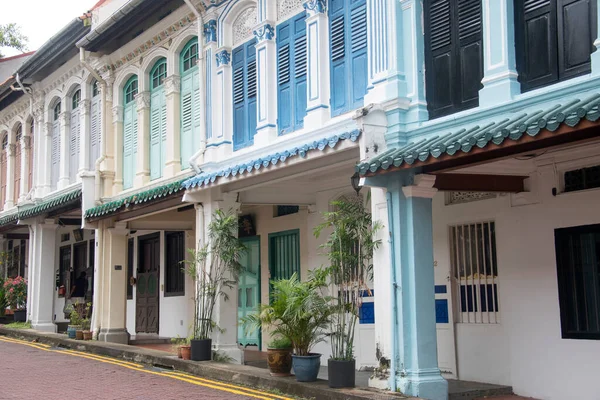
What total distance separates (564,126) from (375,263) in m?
3.52

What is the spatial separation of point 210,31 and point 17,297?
1267 centimetres

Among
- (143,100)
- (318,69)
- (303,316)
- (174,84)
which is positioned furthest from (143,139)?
(303,316)

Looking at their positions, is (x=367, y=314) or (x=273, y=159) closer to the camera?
(x=273, y=159)

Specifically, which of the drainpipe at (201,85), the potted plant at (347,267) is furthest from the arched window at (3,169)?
the potted plant at (347,267)

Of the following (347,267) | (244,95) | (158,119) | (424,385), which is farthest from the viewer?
(158,119)

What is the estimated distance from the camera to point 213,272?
13414mm

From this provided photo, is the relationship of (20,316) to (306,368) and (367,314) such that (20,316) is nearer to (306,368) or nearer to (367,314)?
(367,314)

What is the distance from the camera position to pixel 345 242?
32.4 feet

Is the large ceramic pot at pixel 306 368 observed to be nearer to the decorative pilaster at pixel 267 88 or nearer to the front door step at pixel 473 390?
the front door step at pixel 473 390

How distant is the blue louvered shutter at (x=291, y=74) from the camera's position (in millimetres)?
12141

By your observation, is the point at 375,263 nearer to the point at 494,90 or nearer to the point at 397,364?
the point at 397,364

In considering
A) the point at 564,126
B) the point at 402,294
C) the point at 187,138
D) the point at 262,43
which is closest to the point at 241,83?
the point at 262,43

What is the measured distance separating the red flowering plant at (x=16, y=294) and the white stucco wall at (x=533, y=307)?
16.4m

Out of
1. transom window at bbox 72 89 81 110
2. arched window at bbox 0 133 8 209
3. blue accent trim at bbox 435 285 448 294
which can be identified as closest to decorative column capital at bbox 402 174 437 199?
blue accent trim at bbox 435 285 448 294
